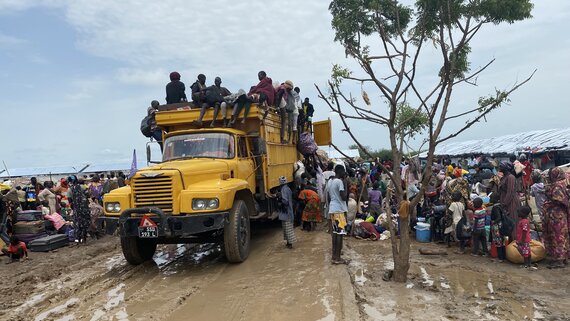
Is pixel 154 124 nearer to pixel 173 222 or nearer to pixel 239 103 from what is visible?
pixel 239 103

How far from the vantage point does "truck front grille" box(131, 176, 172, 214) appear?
668 cm

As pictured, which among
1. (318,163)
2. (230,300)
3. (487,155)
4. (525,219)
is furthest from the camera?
(487,155)

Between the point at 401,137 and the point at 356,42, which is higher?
the point at 356,42

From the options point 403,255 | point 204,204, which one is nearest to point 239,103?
point 204,204

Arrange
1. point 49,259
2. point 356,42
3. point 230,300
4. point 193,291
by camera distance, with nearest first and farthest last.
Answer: point 230,300 < point 193,291 < point 356,42 < point 49,259

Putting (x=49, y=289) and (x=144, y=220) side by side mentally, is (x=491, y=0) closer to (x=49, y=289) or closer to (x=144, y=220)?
(x=144, y=220)

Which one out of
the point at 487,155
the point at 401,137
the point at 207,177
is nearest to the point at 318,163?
the point at 207,177

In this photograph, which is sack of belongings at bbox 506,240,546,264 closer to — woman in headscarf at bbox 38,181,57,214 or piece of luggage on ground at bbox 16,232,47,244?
piece of luggage on ground at bbox 16,232,47,244

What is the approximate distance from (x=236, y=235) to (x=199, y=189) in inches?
39.3

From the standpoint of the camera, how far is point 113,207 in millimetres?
7039

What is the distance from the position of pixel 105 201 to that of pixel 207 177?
1.71 m

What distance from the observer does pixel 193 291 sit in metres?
5.84

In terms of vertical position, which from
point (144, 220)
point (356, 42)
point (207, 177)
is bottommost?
point (144, 220)

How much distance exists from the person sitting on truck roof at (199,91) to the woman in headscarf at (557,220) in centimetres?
657
